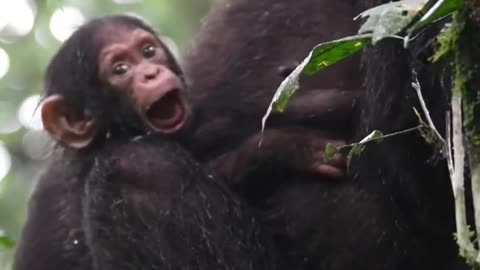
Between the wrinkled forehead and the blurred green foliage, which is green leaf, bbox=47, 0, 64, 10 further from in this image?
the blurred green foliage

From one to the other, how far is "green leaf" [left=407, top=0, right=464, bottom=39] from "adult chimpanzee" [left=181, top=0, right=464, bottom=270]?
0.86 m

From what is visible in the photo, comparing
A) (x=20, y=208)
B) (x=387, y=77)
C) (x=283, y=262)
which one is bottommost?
(x=20, y=208)

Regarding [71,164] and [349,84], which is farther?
[71,164]

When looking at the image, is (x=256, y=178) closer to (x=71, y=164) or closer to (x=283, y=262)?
(x=283, y=262)

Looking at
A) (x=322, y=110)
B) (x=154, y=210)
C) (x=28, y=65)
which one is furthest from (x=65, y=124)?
(x=28, y=65)

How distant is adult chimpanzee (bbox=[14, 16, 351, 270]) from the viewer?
10.1ft

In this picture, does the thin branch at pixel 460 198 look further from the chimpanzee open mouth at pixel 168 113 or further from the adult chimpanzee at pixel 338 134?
the chimpanzee open mouth at pixel 168 113

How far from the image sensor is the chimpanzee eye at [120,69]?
3641 mm

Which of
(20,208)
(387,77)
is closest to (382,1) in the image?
(387,77)

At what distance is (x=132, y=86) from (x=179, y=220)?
673 millimetres

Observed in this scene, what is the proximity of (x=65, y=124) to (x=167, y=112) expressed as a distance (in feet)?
1.26

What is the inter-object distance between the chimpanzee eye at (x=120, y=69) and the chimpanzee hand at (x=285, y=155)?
58 centimetres

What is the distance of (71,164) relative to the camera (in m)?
3.61

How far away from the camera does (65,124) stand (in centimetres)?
362
